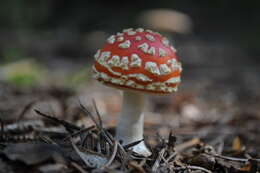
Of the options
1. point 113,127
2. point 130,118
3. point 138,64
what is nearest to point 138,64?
point 138,64

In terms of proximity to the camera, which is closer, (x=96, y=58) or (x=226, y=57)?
(x=96, y=58)

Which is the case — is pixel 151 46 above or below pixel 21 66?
above

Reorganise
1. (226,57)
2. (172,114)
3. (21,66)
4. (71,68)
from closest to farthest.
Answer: (172,114) < (21,66) < (71,68) < (226,57)

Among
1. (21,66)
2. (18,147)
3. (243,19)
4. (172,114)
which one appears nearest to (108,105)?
(172,114)

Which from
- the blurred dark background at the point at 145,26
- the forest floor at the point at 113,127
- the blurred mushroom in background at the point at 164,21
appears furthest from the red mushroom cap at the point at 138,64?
the blurred mushroom in background at the point at 164,21

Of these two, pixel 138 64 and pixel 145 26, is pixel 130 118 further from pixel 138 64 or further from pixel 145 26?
pixel 145 26

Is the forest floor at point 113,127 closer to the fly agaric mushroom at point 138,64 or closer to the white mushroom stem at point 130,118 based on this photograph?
the white mushroom stem at point 130,118

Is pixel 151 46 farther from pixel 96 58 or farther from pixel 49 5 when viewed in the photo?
pixel 49 5
